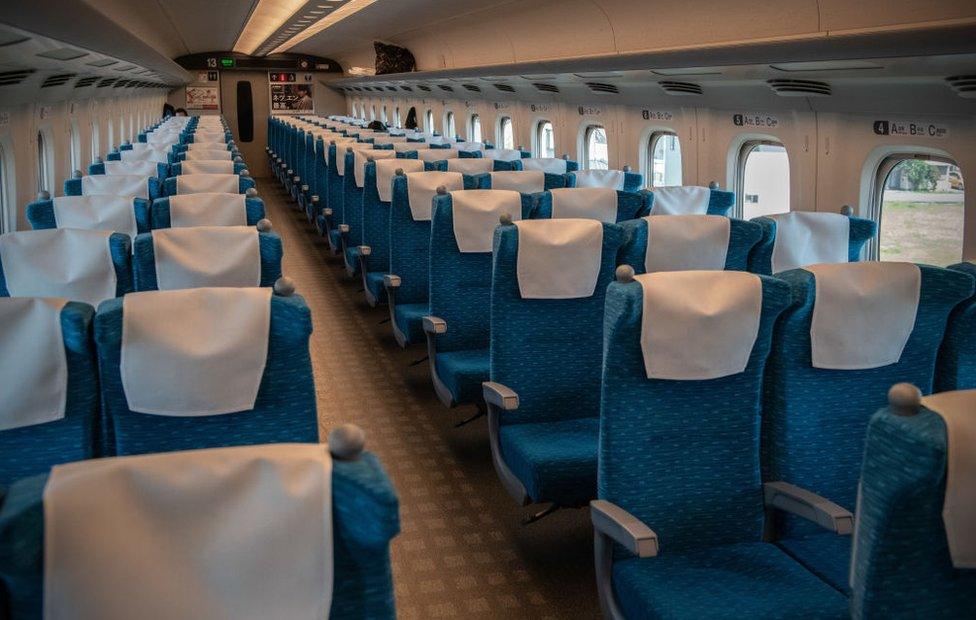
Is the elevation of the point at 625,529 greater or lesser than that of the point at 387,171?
lesser

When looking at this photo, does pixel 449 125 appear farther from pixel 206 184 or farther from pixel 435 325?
pixel 435 325

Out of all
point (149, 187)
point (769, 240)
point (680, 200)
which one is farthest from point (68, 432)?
point (680, 200)

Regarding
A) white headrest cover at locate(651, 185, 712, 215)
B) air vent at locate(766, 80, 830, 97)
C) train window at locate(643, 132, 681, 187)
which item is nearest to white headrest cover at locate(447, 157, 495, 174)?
train window at locate(643, 132, 681, 187)

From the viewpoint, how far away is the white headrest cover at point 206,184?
22.5ft

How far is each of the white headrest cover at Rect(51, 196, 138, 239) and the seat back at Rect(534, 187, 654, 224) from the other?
2.42 metres

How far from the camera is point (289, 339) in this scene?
2.96 meters

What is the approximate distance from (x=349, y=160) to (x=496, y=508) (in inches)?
213

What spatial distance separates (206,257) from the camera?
4.30 m

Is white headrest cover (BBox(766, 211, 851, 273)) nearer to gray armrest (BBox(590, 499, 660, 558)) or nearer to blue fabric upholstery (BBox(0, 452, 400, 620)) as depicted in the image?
gray armrest (BBox(590, 499, 660, 558))

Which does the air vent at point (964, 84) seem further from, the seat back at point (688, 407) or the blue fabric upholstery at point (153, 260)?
the blue fabric upholstery at point (153, 260)

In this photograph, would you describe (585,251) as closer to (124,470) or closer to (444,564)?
(444,564)

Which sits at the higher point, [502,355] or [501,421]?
[502,355]

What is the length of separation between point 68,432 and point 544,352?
2101mm

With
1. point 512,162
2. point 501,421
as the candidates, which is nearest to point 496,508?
point 501,421
